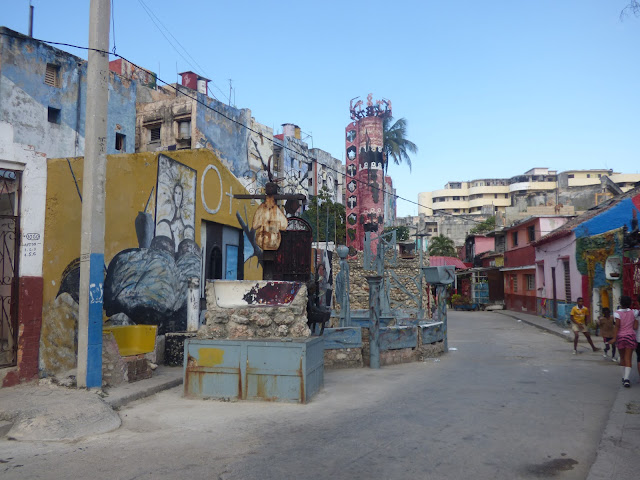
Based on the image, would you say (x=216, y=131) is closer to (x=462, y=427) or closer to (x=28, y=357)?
(x=28, y=357)

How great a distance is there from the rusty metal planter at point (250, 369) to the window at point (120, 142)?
97.9 feet

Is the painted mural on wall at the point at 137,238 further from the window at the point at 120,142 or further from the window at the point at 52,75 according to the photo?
the window at the point at 120,142

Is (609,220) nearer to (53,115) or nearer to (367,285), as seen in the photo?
(367,285)

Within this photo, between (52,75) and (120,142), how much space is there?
6.21 meters

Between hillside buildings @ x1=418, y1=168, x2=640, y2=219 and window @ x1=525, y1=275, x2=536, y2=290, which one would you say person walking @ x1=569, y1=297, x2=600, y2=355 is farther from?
hillside buildings @ x1=418, y1=168, x2=640, y2=219

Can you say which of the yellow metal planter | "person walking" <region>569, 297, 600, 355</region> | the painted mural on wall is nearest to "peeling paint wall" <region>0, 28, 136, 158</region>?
the painted mural on wall

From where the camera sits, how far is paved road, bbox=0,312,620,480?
4879mm

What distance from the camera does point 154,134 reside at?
36781 mm

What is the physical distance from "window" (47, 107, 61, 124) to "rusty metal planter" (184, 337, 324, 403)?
88.0 ft

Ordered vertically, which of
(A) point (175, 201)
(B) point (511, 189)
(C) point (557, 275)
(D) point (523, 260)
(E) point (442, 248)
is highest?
(B) point (511, 189)

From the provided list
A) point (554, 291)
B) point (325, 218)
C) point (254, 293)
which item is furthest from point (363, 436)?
point (325, 218)

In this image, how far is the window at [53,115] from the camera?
29.8m

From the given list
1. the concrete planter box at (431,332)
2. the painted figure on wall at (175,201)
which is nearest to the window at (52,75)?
the painted figure on wall at (175,201)

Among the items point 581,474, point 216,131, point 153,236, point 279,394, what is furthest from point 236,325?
point 216,131
